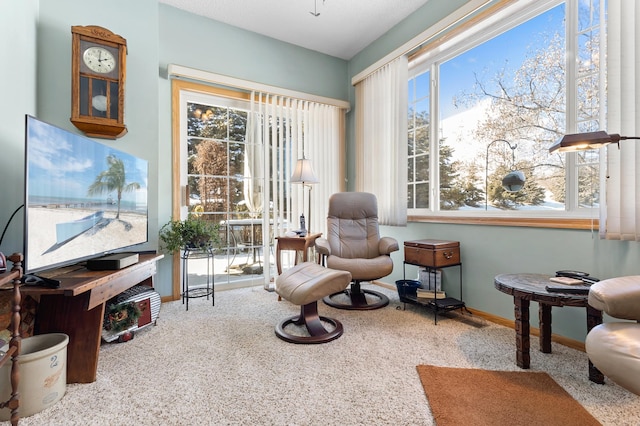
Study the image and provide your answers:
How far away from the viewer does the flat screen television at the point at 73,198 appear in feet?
4.59

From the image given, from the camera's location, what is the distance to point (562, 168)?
2.12 meters

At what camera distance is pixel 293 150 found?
364cm

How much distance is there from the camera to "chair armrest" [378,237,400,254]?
9.29 ft

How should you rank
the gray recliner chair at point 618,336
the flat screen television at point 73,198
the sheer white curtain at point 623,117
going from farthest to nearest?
the sheer white curtain at point 623,117, the flat screen television at point 73,198, the gray recliner chair at point 618,336

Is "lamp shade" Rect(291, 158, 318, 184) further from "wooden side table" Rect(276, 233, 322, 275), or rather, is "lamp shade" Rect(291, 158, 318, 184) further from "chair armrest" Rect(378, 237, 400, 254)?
"chair armrest" Rect(378, 237, 400, 254)

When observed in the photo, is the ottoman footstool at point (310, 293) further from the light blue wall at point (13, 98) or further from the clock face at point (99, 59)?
the clock face at point (99, 59)

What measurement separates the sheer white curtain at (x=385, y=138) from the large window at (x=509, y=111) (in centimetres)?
16

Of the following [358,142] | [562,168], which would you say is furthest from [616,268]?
[358,142]

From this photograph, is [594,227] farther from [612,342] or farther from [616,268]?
[612,342]

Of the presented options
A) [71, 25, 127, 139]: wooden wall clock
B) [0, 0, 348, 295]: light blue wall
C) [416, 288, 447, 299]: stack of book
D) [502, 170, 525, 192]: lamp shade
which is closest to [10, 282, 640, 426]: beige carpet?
[416, 288, 447, 299]: stack of book

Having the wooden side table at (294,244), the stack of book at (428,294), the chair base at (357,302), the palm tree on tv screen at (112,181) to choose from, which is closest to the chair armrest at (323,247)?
the wooden side table at (294,244)

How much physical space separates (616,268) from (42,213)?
3.12 m

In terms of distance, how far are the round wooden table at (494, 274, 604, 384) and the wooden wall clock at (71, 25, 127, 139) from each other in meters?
2.99

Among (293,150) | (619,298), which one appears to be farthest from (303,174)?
(619,298)
